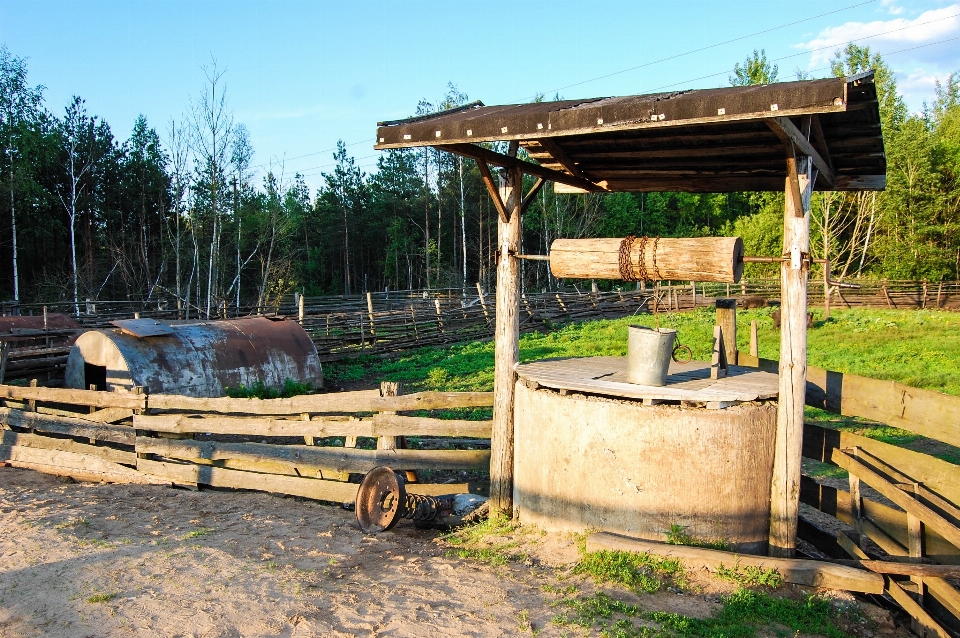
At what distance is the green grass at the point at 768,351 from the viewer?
45.3 ft

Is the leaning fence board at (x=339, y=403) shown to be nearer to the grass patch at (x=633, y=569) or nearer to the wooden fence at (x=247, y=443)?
the wooden fence at (x=247, y=443)

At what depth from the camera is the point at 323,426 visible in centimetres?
702

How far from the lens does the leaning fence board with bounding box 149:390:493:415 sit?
6.42 m

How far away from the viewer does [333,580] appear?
472cm

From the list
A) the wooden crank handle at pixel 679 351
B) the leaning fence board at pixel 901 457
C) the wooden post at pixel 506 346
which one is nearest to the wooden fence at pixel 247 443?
the wooden post at pixel 506 346

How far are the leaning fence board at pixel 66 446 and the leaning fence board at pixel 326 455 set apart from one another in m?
0.24

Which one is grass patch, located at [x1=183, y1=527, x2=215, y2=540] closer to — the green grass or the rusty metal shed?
the rusty metal shed

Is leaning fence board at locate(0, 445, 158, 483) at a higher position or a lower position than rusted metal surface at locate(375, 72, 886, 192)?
lower

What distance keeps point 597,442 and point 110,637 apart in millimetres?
3436

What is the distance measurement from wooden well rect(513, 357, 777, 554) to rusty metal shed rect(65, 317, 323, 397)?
727cm

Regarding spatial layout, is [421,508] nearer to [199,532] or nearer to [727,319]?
[199,532]

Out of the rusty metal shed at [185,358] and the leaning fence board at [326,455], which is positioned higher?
the rusty metal shed at [185,358]

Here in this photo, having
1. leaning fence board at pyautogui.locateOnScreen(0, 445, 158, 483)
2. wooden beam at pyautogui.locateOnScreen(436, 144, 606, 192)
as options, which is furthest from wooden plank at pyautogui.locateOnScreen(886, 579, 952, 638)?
leaning fence board at pyautogui.locateOnScreen(0, 445, 158, 483)

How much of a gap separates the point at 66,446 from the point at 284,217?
24537 millimetres
